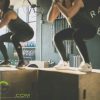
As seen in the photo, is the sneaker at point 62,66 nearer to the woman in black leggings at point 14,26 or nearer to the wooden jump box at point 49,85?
the wooden jump box at point 49,85

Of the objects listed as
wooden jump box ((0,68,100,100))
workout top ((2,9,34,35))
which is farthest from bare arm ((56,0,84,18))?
workout top ((2,9,34,35))

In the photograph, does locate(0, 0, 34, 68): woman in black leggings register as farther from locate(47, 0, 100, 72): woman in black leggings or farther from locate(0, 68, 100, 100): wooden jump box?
locate(47, 0, 100, 72): woman in black leggings

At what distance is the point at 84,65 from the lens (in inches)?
137

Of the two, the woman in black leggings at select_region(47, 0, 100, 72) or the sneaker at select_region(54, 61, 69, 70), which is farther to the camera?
the sneaker at select_region(54, 61, 69, 70)

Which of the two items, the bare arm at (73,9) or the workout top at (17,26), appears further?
the workout top at (17,26)

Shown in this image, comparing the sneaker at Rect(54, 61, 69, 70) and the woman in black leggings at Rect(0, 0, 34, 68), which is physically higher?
the woman in black leggings at Rect(0, 0, 34, 68)

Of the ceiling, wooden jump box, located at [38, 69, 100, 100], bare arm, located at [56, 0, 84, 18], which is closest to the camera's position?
wooden jump box, located at [38, 69, 100, 100]

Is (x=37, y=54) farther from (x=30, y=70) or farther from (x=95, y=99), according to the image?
(x=95, y=99)

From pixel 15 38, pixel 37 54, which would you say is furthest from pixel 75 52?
pixel 15 38

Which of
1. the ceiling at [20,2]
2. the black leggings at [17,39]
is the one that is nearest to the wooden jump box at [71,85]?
the black leggings at [17,39]

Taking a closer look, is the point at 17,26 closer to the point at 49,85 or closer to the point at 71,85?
the point at 49,85

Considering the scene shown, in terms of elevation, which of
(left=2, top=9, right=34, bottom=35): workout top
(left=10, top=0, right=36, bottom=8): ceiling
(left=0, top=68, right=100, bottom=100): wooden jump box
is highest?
(left=10, top=0, right=36, bottom=8): ceiling

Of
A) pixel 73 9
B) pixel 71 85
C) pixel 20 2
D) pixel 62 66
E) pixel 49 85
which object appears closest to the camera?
pixel 71 85

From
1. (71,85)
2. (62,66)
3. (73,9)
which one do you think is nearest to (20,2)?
(62,66)
